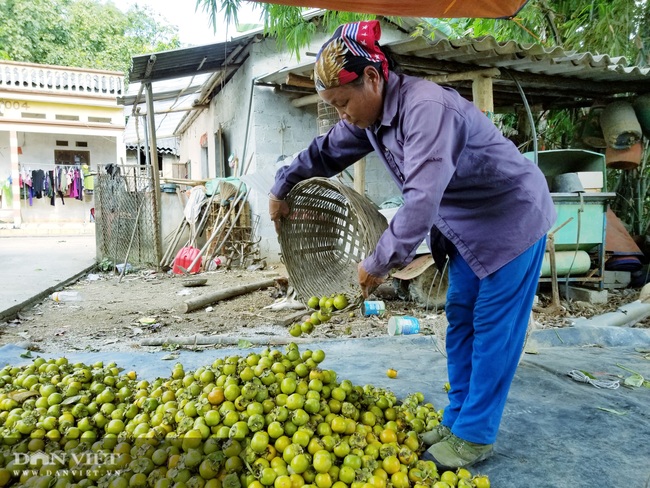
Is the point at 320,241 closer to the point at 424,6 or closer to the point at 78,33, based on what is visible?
the point at 424,6

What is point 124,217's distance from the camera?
896cm

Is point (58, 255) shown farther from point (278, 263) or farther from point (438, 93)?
point (438, 93)

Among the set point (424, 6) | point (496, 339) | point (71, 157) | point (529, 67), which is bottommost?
point (496, 339)

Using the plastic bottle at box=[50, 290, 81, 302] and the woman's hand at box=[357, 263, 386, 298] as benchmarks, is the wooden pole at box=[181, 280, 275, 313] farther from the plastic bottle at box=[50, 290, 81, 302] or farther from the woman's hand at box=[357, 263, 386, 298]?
the woman's hand at box=[357, 263, 386, 298]

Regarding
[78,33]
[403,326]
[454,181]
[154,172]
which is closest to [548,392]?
[403,326]

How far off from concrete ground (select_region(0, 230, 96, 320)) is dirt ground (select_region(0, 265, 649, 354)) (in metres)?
0.18

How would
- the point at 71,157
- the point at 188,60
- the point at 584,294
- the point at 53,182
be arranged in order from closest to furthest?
1. the point at 584,294
2. the point at 188,60
3. the point at 53,182
4. the point at 71,157

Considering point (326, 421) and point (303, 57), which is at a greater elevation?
point (303, 57)

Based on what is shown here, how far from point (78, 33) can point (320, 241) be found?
81.4 ft

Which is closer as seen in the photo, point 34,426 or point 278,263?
point 34,426

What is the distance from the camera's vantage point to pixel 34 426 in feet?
6.08

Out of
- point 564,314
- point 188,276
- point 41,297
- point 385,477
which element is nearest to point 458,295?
point 385,477

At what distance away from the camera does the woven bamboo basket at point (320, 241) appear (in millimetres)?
3422

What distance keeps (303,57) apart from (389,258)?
8509 millimetres
